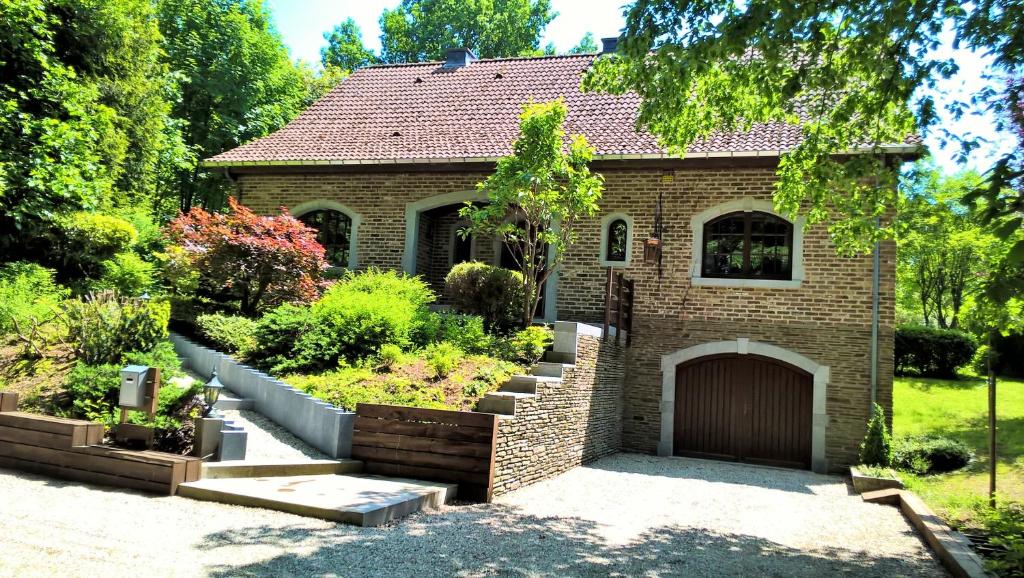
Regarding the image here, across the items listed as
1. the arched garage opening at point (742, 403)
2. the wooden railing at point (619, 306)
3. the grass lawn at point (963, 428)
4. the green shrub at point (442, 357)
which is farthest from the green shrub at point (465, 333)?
the grass lawn at point (963, 428)

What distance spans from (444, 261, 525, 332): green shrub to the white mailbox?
5.41 meters

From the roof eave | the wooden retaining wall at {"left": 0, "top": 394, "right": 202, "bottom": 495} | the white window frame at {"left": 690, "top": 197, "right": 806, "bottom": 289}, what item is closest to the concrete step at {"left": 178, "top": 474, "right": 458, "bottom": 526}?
the wooden retaining wall at {"left": 0, "top": 394, "right": 202, "bottom": 495}

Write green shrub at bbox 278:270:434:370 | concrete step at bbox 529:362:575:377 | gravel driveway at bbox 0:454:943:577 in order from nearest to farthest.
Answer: gravel driveway at bbox 0:454:943:577, concrete step at bbox 529:362:575:377, green shrub at bbox 278:270:434:370

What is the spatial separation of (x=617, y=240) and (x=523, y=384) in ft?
16.5

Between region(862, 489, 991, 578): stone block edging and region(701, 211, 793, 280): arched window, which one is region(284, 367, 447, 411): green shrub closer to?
region(862, 489, 991, 578): stone block edging

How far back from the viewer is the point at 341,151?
13719 millimetres

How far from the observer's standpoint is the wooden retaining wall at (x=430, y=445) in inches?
266

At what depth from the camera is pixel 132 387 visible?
6.27 meters

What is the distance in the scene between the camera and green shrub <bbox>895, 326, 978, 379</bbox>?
1742cm

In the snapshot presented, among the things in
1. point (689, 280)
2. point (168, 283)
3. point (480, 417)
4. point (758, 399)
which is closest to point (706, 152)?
point (689, 280)

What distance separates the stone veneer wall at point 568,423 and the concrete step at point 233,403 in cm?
339

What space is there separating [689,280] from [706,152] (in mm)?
2172

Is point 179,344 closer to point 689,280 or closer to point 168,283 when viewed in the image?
point 168,283

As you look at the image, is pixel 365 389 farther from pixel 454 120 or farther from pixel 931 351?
pixel 931 351
